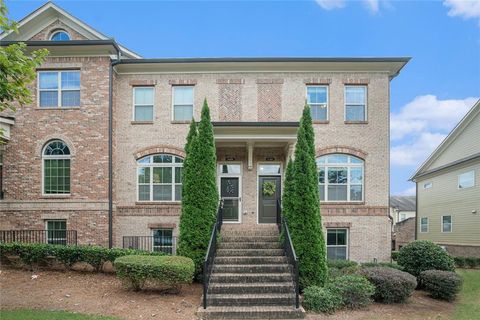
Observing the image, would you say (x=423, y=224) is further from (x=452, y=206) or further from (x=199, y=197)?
(x=199, y=197)

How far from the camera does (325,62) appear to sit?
13633mm

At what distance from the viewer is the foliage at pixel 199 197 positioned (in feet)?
32.6

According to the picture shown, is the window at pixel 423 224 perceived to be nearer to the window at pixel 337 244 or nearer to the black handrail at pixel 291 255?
the window at pixel 337 244

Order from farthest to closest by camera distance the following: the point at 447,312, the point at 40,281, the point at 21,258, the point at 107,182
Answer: the point at 107,182
the point at 21,258
the point at 40,281
the point at 447,312

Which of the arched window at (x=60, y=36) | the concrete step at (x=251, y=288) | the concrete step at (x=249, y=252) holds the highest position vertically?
the arched window at (x=60, y=36)

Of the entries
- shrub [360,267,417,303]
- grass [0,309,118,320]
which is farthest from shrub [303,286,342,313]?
grass [0,309,118,320]

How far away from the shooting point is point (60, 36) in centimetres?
1397

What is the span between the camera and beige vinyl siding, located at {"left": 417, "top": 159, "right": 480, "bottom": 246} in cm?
1845

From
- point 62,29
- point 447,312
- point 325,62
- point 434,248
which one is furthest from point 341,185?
point 62,29

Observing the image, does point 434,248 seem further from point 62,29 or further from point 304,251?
point 62,29

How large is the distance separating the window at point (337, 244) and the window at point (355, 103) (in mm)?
4435

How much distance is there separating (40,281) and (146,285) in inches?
119

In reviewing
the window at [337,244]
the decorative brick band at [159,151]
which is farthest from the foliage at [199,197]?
the window at [337,244]

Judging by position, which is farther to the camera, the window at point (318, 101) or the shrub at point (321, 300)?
the window at point (318, 101)
